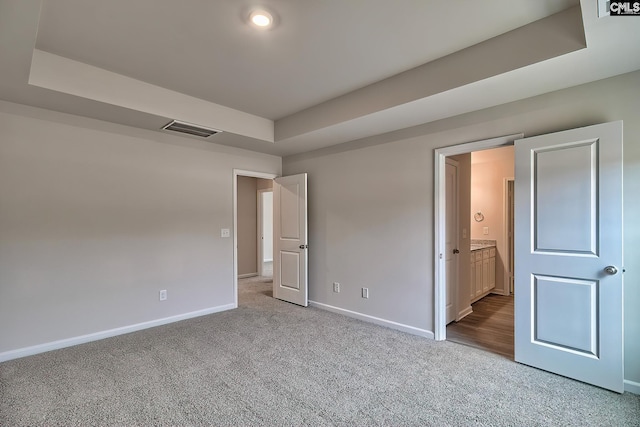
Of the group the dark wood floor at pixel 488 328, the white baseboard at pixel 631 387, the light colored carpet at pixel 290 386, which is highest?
the white baseboard at pixel 631 387

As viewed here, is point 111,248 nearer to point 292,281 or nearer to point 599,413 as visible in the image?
point 292,281

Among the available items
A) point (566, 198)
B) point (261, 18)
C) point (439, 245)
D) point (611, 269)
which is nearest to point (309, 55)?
point (261, 18)

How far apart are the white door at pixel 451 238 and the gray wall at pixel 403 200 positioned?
553mm

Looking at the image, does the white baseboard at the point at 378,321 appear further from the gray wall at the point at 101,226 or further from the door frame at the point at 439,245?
the gray wall at the point at 101,226

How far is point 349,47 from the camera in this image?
2.45m

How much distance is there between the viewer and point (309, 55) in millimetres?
2568

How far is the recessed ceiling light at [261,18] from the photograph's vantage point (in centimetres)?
203

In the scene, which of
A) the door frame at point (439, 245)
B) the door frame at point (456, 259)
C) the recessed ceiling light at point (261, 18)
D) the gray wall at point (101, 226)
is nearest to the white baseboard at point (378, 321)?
the door frame at point (439, 245)

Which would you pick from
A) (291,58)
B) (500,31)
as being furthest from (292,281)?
(500,31)

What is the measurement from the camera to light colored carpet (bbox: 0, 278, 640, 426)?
2023mm

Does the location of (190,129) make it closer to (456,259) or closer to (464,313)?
(456,259)

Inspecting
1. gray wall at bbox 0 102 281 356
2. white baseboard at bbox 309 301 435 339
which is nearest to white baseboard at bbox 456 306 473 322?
white baseboard at bbox 309 301 435 339

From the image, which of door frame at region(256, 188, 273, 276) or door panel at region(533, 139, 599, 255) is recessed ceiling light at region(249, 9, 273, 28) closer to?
door panel at region(533, 139, 599, 255)

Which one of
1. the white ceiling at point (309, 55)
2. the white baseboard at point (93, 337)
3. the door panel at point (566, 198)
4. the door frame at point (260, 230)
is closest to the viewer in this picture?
the white ceiling at point (309, 55)
